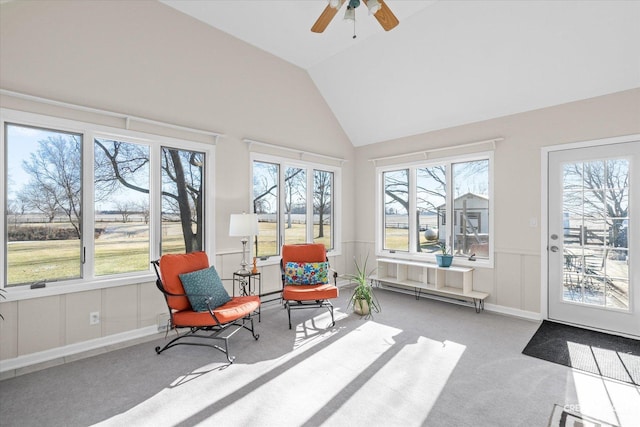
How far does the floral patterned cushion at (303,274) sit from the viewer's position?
4004mm

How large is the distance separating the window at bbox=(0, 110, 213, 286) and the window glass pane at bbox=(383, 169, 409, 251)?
3179 millimetres

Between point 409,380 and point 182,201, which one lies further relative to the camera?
point 182,201

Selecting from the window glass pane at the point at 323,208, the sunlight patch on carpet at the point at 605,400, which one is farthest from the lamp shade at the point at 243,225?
the sunlight patch on carpet at the point at 605,400

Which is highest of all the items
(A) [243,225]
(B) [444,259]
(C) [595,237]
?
(A) [243,225]

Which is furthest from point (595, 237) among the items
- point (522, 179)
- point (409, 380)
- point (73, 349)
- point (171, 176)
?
point (73, 349)

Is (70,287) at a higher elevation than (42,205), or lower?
lower

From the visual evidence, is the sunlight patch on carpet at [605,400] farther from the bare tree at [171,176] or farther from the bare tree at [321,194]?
the bare tree at [171,176]

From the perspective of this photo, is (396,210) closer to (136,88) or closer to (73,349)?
(136,88)

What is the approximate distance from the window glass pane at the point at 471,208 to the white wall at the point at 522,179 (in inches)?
7.6

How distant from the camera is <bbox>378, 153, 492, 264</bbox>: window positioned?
4.44m

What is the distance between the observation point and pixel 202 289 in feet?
10.1

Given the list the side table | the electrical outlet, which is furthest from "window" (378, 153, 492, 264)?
the electrical outlet

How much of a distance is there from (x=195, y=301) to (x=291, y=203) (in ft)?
7.80

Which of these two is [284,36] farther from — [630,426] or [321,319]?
[630,426]
